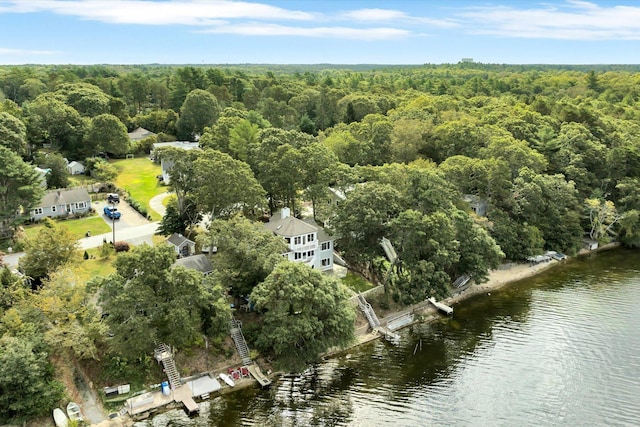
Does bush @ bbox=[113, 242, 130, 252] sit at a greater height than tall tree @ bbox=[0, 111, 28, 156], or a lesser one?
lesser

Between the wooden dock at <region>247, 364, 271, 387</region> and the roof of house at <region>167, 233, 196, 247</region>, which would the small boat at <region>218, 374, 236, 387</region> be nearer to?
the wooden dock at <region>247, 364, 271, 387</region>

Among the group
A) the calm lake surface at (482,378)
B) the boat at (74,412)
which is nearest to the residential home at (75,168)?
the boat at (74,412)

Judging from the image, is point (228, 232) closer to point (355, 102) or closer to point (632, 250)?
point (632, 250)

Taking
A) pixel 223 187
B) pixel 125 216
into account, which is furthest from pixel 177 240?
pixel 125 216

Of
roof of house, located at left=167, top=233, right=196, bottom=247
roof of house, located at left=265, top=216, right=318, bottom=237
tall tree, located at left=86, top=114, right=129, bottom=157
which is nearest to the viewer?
roof of house, located at left=265, top=216, right=318, bottom=237

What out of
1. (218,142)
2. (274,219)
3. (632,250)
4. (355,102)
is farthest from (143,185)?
(632,250)

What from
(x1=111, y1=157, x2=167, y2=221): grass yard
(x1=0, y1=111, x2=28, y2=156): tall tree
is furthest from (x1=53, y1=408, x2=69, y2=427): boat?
(x1=0, y1=111, x2=28, y2=156): tall tree
